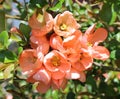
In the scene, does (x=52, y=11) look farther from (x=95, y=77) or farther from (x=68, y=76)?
(x=95, y=77)

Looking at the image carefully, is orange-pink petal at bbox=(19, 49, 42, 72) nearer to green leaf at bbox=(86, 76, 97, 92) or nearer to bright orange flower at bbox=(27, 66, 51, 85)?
bright orange flower at bbox=(27, 66, 51, 85)

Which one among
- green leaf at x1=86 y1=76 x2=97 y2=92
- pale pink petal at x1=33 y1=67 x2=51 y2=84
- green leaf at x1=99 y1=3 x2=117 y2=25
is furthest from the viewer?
green leaf at x1=86 y1=76 x2=97 y2=92

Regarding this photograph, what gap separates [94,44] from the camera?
4.75ft

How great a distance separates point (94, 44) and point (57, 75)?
241 mm

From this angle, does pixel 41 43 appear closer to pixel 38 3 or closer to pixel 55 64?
pixel 55 64

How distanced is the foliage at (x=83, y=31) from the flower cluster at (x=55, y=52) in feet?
0.16

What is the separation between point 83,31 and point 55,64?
41 cm

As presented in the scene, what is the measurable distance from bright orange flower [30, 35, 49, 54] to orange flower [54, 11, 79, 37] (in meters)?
0.06

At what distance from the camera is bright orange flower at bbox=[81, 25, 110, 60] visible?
4.41 ft

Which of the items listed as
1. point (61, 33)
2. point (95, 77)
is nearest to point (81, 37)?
point (61, 33)

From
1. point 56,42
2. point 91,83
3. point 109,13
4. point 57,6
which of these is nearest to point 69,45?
A: point 56,42

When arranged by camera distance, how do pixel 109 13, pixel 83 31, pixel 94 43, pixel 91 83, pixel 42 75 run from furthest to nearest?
pixel 91 83
pixel 83 31
pixel 109 13
pixel 94 43
pixel 42 75

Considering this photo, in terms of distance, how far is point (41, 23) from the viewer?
1311 mm

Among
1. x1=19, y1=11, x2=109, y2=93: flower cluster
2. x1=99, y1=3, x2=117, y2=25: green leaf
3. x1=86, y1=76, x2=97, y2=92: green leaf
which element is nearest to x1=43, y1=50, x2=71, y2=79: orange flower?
x1=19, y1=11, x2=109, y2=93: flower cluster
